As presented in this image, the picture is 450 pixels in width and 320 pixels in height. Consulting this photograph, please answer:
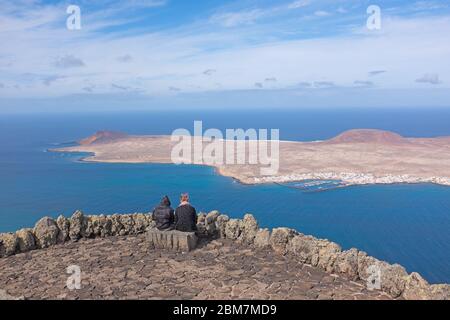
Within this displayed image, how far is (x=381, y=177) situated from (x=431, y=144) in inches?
1254

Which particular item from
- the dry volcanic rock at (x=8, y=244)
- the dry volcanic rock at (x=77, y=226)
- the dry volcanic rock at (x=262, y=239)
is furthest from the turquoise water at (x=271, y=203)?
the dry volcanic rock at (x=8, y=244)

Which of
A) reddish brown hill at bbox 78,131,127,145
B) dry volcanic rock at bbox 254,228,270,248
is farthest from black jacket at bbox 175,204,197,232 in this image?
reddish brown hill at bbox 78,131,127,145

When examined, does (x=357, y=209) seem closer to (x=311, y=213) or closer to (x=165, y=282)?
(x=311, y=213)

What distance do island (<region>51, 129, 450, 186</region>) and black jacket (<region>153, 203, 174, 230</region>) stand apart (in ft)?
154

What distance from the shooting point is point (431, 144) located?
84.7 metres

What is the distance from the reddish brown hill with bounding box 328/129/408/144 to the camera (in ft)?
289

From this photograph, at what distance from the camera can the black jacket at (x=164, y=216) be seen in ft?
38.7

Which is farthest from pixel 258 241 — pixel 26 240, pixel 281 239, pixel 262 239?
pixel 26 240

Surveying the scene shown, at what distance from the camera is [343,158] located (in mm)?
72500

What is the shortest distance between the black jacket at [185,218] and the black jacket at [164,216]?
202 millimetres

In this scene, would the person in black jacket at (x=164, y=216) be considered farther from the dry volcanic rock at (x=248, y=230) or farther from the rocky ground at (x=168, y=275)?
the dry volcanic rock at (x=248, y=230)

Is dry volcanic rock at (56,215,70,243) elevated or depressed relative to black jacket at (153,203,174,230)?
depressed

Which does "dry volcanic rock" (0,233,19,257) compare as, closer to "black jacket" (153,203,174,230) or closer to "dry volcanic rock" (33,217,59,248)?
"dry volcanic rock" (33,217,59,248)
